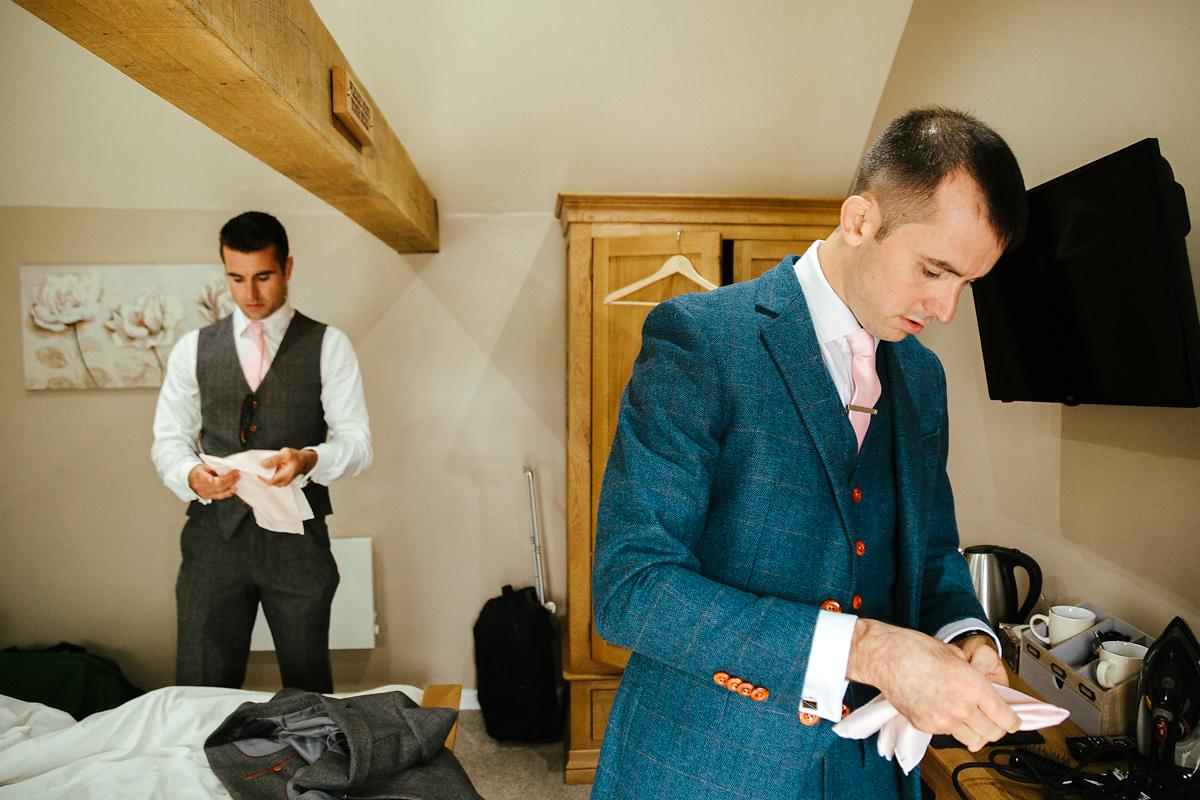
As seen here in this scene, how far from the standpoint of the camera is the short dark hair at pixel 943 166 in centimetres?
87

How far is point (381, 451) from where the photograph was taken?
10.7 feet

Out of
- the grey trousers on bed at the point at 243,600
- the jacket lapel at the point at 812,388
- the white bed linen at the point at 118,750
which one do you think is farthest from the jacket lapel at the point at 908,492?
the grey trousers on bed at the point at 243,600

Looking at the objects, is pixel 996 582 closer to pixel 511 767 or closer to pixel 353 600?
pixel 511 767

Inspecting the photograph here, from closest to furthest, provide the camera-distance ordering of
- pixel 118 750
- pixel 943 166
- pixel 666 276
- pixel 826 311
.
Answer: pixel 943 166, pixel 826 311, pixel 118 750, pixel 666 276

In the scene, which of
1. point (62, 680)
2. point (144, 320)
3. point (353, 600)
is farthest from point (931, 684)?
point (62, 680)

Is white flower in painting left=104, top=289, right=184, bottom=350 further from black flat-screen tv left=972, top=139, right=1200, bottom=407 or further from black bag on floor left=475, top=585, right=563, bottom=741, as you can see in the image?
black flat-screen tv left=972, top=139, right=1200, bottom=407

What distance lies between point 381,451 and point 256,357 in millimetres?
918

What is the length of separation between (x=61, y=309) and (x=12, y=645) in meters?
1.43

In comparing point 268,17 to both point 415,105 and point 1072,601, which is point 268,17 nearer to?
point 415,105

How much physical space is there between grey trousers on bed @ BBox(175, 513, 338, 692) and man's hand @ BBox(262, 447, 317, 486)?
7.1 inches

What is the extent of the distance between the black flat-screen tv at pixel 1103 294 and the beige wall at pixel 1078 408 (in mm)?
55

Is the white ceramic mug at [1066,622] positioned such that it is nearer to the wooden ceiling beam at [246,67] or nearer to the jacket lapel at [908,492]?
the jacket lapel at [908,492]

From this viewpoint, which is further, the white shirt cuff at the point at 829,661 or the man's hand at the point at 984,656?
the man's hand at the point at 984,656

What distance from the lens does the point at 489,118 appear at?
2902 mm
